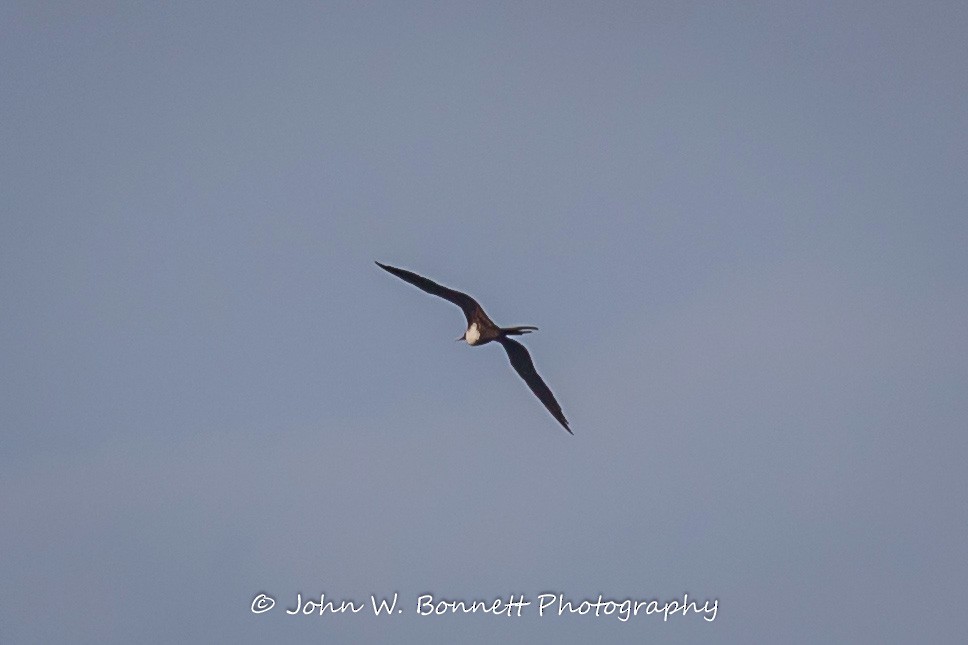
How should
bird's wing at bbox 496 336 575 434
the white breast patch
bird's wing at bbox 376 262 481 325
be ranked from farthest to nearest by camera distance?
bird's wing at bbox 496 336 575 434 < the white breast patch < bird's wing at bbox 376 262 481 325

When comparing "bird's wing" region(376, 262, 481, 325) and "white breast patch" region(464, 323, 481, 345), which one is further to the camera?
"white breast patch" region(464, 323, 481, 345)

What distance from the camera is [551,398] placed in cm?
2736

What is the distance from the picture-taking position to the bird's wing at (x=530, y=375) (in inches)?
1065

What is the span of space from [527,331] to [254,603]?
855 cm

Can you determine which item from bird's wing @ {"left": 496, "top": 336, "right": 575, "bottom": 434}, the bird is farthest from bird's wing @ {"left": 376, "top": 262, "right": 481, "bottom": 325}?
bird's wing @ {"left": 496, "top": 336, "right": 575, "bottom": 434}

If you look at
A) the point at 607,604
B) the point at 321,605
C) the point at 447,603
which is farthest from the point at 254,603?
the point at 607,604

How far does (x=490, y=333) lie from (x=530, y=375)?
1470 mm

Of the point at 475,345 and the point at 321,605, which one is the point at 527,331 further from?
the point at 321,605

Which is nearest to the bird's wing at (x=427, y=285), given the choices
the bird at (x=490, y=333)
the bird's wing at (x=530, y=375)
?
the bird at (x=490, y=333)

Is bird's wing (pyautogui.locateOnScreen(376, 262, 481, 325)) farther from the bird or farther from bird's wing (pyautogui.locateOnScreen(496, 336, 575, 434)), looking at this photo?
bird's wing (pyautogui.locateOnScreen(496, 336, 575, 434))

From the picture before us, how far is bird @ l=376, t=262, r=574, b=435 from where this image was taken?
25328 millimetres

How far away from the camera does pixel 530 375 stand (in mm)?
27312

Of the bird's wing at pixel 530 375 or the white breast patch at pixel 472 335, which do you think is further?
the bird's wing at pixel 530 375

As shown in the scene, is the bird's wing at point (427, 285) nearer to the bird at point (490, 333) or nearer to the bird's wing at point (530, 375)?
the bird at point (490, 333)
